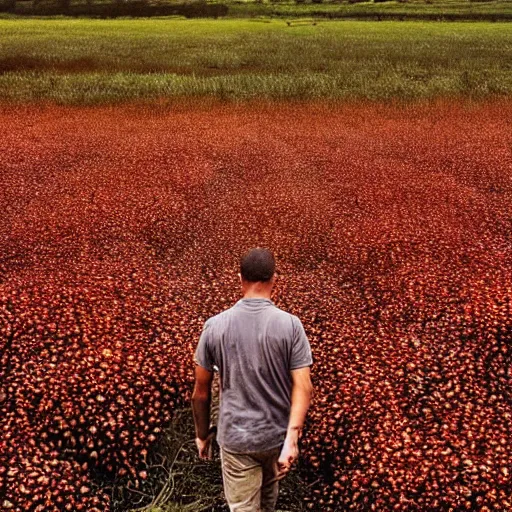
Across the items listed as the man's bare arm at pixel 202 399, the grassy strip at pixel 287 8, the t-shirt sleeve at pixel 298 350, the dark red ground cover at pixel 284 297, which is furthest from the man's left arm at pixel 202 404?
the grassy strip at pixel 287 8

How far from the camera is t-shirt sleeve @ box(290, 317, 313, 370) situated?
13.0ft

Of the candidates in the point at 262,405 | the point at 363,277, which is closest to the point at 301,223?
the point at 363,277

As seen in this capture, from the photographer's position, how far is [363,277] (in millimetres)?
9172

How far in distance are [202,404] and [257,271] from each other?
39.7 inches

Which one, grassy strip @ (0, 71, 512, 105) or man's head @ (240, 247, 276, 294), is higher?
man's head @ (240, 247, 276, 294)

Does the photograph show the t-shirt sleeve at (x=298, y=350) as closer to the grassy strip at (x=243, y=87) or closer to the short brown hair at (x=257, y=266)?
the short brown hair at (x=257, y=266)

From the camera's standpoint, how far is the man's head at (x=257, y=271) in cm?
392

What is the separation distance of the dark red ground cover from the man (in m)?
1.71

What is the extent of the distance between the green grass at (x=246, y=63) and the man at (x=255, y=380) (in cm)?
1960

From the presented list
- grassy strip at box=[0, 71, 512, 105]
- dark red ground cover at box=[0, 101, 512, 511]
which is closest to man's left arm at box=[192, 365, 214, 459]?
dark red ground cover at box=[0, 101, 512, 511]

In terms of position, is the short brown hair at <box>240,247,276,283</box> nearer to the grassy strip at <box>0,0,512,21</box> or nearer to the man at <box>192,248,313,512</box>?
the man at <box>192,248,313,512</box>

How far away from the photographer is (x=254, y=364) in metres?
3.97

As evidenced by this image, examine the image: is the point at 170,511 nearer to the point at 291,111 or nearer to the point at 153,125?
the point at 153,125

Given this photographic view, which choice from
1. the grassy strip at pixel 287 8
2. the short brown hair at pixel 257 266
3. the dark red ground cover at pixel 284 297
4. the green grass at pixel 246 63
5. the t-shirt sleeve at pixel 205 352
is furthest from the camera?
the grassy strip at pixel 287 8
